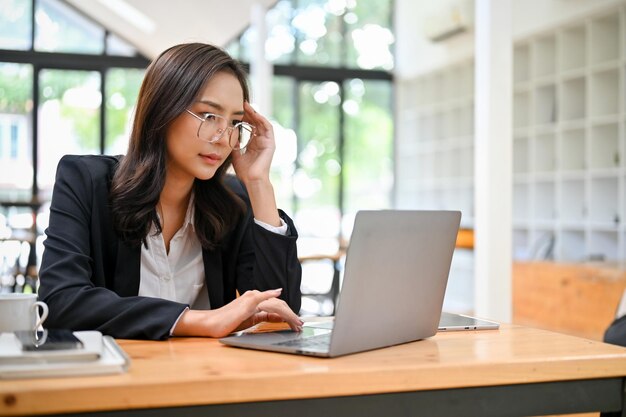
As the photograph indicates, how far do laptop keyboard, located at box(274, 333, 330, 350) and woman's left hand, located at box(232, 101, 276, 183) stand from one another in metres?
0.69

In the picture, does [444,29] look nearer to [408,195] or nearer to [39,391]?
[408,195]

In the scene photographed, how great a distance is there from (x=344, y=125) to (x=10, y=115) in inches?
162

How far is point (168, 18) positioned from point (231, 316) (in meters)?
7.02

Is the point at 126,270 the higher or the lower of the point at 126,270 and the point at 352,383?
the higher

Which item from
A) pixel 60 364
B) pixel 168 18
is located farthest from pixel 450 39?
pixel 60 364

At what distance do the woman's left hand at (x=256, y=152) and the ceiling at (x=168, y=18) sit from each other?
4577 millimetres

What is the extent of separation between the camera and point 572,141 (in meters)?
7.37

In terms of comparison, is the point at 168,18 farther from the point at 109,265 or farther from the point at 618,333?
the point at 109,265

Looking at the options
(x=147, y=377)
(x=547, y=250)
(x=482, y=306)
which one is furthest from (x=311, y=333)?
(x=547, y=250)

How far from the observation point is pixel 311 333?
1.48 metres

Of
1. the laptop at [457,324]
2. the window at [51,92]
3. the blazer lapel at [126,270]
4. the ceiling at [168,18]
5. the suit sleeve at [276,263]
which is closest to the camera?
the laptop at [457,324]

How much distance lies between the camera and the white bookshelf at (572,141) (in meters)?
6.92

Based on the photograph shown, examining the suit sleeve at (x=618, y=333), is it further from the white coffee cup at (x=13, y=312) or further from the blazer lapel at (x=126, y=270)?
the white coffee cup at (x=13, y=312)

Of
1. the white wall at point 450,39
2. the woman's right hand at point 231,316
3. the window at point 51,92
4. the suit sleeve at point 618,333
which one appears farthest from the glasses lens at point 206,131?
the window at point 51,92
